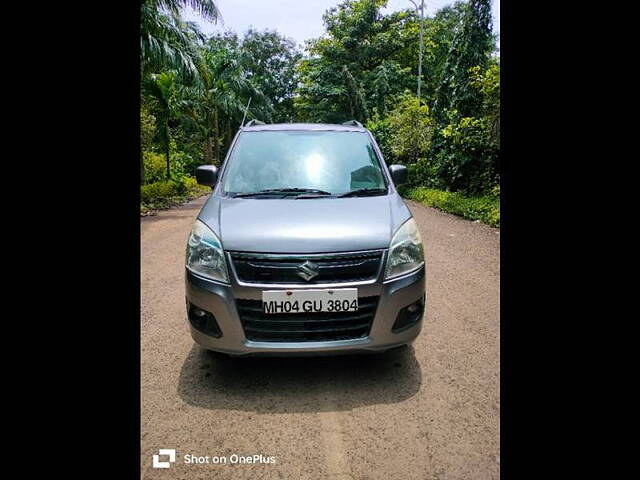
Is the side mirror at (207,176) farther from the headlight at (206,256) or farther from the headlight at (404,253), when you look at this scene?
the headlight at (404,253)

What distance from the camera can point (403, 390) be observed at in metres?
2.76

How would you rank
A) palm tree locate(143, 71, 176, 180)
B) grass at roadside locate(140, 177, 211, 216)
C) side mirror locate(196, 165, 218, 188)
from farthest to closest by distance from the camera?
palm tree locate(143, 71, 176, 180) → grass at roadside locate(140, 177, 211, 216) → side mirror locate(196, 165, 218, 188)

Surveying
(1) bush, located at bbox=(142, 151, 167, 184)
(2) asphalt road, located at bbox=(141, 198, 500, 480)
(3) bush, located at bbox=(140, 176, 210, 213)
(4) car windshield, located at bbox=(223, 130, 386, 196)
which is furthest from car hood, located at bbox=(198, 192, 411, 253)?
(1) bush, located at bbox=(142, 151, 167, 184)

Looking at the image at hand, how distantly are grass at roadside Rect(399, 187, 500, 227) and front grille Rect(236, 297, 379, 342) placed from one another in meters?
6.68

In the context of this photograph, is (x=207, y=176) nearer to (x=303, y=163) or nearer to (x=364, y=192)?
(x=303, y=163)

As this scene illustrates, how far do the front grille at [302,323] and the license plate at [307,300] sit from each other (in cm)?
4

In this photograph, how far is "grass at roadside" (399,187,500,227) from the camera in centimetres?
927

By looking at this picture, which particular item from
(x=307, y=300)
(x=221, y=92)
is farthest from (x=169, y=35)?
(x=221, y=92)

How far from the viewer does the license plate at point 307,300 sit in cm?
255

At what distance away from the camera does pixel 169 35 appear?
12.5m

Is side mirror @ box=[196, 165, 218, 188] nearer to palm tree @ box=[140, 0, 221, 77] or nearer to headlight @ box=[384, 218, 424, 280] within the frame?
headlight @ box=[384, 218, 424, 280]
